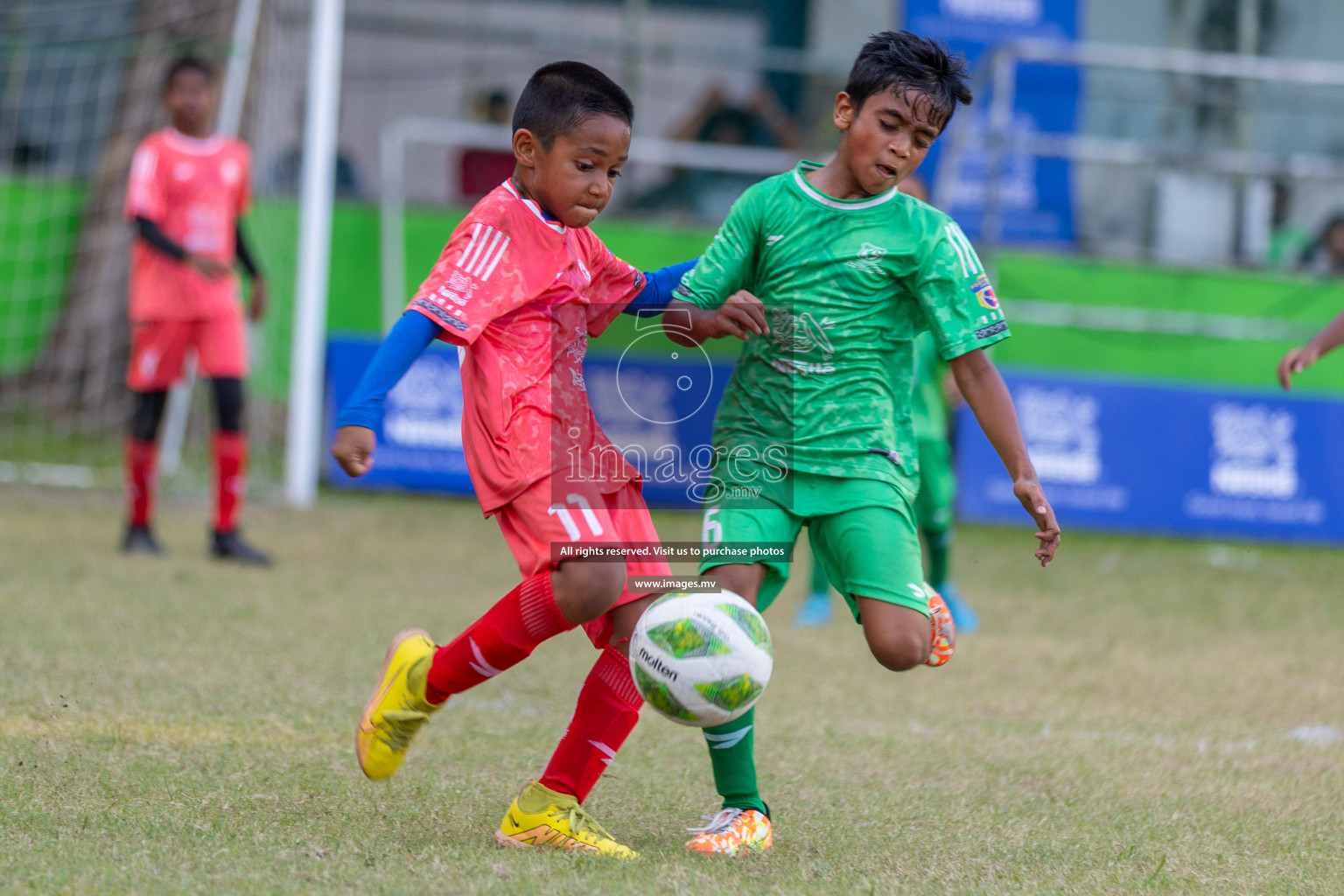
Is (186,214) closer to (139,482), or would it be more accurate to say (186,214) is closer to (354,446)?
(139,482)

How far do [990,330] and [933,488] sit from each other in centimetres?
305

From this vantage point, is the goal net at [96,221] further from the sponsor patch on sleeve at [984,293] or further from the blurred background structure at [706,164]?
the sponsor patch on sleeve at [984,293]

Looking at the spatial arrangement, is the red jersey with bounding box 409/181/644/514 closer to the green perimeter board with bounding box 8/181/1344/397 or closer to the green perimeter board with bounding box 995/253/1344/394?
the green perimeter board with bounding box 8/181/1344/397

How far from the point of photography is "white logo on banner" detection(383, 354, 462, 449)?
924 cm

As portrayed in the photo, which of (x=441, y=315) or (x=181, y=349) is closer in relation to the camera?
(x=441, y=315)

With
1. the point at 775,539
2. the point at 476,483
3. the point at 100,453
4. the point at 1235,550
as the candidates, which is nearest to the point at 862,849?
the point at 775,539

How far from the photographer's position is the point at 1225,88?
1171 cm

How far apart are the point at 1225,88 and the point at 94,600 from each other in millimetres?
9550

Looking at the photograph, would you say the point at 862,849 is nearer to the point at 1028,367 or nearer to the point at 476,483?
the point at 476,483

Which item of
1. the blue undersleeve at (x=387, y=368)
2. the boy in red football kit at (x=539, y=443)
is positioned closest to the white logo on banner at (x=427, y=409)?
the boy in red football kit at (x=539, y=443)

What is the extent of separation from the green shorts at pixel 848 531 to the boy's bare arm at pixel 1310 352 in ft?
6.49

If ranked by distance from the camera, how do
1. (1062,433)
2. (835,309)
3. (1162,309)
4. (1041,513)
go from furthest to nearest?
(1162,309) → (1062,433) → (835,309) → (1041,513)

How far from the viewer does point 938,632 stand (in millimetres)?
3256

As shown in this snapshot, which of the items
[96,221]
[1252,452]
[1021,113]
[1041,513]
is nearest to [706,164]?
[1021,113]
